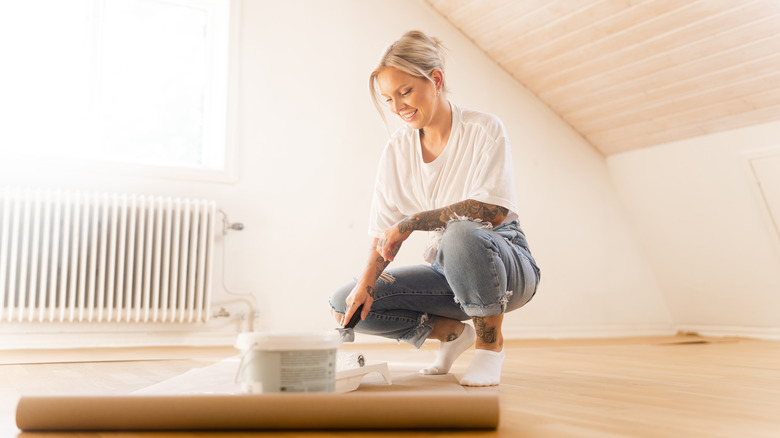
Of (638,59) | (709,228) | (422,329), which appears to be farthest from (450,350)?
(709,228)

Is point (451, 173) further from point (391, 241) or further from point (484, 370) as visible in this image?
point (484, 370)

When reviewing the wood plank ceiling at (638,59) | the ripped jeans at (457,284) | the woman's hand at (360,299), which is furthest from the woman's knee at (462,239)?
the wood plank ceiling at (638,59)

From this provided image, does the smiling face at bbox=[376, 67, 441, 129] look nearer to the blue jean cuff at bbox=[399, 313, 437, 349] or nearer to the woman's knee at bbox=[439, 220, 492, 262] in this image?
the woman's knee at bbox=[439, 220, 492, 262]

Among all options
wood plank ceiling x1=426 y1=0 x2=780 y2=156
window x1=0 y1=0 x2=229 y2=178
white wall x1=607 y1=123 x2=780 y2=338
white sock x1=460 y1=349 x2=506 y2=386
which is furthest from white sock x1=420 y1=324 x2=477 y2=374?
white wall x1=607 y1=123 x2=780 y2=338

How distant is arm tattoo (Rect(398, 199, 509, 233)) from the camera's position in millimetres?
1545

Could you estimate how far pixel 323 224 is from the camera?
380cm

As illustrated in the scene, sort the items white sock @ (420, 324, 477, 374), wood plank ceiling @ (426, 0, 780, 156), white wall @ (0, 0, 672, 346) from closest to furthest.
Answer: white sock @ (420, 324, 477, 374) < wood plank ceiling @ (426, 0, 780, 156) < white wall @ (0, 0, 672, 346)

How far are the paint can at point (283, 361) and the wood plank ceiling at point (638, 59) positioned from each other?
3014mm

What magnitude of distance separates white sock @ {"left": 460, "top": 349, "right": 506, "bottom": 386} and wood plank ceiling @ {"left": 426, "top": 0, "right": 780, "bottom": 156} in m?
2.50

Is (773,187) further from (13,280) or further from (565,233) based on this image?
(13,280)

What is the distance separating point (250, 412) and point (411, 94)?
3.40 feet

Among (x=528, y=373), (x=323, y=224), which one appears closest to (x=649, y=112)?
(x=323, y=224)

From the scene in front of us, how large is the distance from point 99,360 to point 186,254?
1.00 m

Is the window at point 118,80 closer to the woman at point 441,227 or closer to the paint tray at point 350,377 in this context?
the woman at point 441,227
